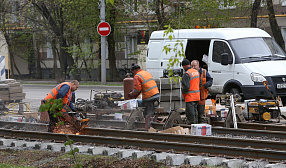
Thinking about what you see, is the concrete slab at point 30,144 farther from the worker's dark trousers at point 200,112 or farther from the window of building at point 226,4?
the window of building at point 226,4

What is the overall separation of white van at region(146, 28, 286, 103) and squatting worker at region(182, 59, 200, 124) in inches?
152

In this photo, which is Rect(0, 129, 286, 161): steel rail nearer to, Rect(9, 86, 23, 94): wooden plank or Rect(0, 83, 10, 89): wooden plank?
Rect(0, 83, 10, 89): wooden plank

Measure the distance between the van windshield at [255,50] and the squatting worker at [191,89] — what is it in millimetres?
5210

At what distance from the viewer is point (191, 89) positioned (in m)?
12.7

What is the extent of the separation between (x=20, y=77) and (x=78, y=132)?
39.6 m

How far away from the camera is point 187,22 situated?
30219 mm

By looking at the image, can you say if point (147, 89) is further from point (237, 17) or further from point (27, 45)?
point (27, 45)

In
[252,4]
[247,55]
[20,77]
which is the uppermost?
[252,4]

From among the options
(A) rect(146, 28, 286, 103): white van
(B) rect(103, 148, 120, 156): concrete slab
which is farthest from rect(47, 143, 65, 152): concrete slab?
(A) rect(146, 28, 286, 103): white van

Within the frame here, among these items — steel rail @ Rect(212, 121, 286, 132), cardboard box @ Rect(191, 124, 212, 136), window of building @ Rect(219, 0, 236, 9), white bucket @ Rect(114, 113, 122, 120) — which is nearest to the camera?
cardboard box @ Rect(191, 124, 212, 136)

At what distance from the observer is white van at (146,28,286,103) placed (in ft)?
55.6

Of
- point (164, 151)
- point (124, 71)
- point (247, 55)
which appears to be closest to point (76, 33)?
point (124, 71)

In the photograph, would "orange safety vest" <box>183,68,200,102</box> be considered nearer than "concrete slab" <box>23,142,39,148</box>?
No

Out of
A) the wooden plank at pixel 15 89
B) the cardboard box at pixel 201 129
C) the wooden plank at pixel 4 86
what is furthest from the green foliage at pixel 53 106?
the wooden plank at pixel 15 89
